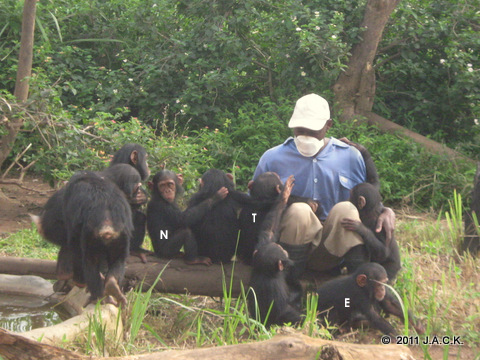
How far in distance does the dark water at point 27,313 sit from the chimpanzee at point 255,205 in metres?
1.53

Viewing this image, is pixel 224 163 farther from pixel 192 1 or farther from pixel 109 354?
pixel 109 354

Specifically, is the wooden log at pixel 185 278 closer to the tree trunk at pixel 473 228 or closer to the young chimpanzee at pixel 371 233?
the young chimpanzee at pixel 371 233

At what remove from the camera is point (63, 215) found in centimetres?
454

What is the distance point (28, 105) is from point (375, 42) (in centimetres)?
504

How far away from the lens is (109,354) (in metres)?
3.95

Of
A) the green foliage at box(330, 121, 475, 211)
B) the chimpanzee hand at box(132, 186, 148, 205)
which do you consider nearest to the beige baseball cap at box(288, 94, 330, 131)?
the chimpanzee hand at box(132, 186, 148, 205)

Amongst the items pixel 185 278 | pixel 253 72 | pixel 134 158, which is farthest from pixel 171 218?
pixel 253 72

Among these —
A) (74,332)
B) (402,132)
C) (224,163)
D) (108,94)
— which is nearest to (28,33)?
(108,94)

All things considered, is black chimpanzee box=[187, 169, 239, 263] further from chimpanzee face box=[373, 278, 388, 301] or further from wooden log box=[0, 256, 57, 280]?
chimpanzee face box=[373, 278, 388, 301]

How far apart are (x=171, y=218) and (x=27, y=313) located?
1.36 m

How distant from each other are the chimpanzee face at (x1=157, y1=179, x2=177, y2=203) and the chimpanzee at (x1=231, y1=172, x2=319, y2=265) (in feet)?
1.64

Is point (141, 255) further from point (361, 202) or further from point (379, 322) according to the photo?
point (379, 322)

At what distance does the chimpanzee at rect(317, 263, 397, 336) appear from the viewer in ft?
14.8

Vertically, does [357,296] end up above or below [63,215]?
below
